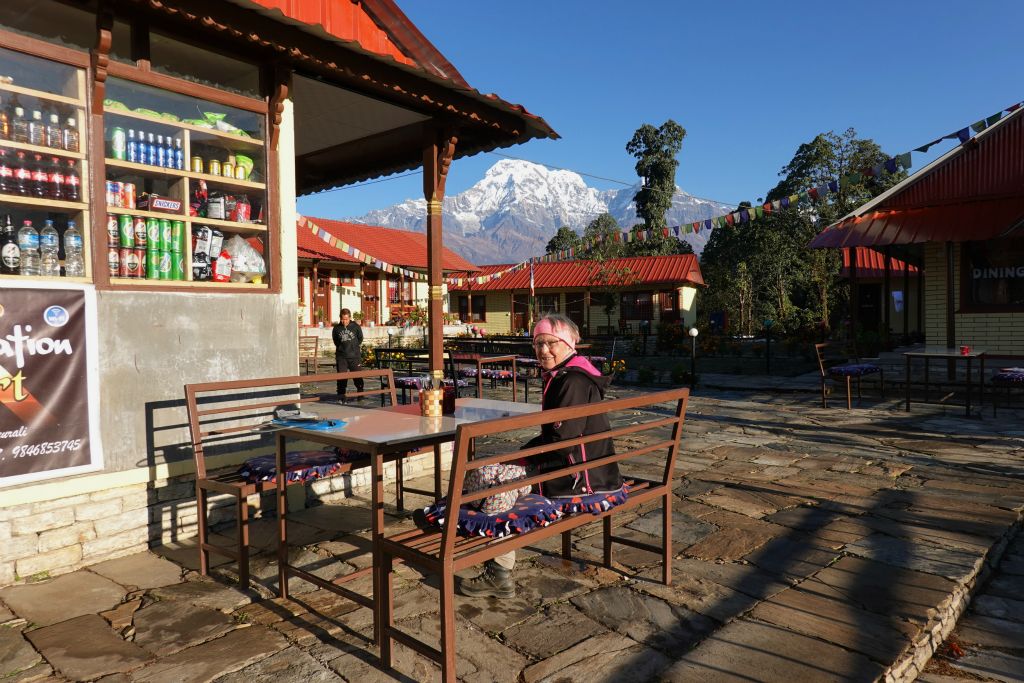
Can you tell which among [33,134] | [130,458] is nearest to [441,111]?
[33,134]

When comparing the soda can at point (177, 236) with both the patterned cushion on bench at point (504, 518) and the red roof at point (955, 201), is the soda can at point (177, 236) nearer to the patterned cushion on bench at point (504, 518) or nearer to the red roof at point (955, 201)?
the patterned cushion on bench at point (504, 518)

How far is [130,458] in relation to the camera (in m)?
3.93

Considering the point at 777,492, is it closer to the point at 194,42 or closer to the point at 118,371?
the point at 118,371

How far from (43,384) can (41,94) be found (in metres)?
1.58

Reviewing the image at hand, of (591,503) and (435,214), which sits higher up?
(435,214)

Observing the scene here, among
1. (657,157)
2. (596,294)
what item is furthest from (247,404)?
(657,157)

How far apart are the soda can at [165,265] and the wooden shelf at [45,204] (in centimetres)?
52

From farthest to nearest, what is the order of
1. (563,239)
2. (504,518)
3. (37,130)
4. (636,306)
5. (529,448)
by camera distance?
1. (563,239)
2. (636,306)
3. (37,130)
4. (529,448)
5. (504,518)

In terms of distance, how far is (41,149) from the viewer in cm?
364

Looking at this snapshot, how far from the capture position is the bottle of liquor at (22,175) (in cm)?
360

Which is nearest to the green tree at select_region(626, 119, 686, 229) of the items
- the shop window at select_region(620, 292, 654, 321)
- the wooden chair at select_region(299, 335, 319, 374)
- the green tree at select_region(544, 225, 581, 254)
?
the green tree at select_region(544, 225, 581, 254)

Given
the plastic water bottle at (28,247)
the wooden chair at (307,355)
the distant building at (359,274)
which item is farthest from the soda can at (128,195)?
the distant building at (359,274)

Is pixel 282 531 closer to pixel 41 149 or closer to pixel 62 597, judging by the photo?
pixel 62 597

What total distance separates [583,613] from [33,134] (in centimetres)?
378
